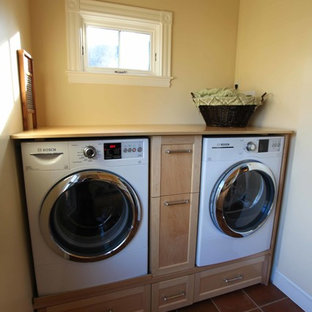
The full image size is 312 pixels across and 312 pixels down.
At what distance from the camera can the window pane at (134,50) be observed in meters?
1.82

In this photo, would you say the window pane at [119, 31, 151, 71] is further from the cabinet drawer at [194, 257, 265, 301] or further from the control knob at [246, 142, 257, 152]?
the cabinet drawer at [194, 257, 265, 301]

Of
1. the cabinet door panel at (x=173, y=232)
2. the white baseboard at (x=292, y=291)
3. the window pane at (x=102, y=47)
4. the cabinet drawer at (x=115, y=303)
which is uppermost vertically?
the window pane at (x=102, y=47)

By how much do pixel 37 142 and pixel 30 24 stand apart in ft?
3.15

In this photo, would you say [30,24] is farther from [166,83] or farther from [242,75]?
[242,75]

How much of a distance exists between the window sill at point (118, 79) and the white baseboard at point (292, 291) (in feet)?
5.54

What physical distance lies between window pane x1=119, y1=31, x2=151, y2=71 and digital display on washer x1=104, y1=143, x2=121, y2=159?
0.94 metres

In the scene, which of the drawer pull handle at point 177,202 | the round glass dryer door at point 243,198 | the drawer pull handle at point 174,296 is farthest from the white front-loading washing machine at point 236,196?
the drawer pull handle at point 174,296

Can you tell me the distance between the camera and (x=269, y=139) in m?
1.45

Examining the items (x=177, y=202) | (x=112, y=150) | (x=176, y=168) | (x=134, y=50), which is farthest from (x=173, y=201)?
(x=134, y=50)

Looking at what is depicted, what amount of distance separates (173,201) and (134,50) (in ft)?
4.18

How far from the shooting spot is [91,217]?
128 centimetres

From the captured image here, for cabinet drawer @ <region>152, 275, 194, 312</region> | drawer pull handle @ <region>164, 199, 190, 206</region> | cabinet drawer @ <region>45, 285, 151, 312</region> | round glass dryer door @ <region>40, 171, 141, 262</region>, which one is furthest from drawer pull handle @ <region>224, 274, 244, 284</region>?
round glass dryer door @ <region>40, 171, 141, 262</region>

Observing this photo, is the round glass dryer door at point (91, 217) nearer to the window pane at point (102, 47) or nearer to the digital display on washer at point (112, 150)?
the digital display on washer at point (112, 150)

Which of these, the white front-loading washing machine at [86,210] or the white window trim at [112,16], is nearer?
the white front-loading washing machine at [86,210]
